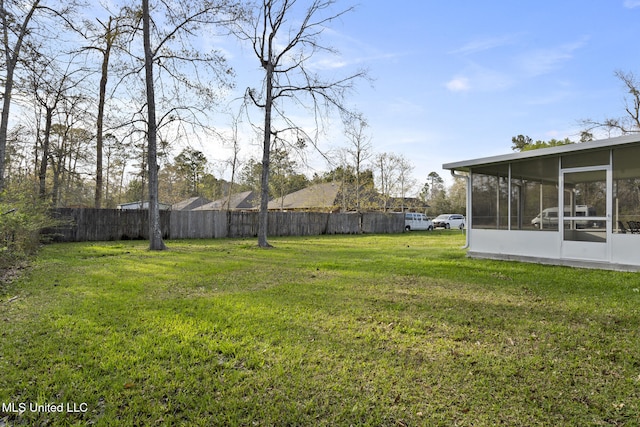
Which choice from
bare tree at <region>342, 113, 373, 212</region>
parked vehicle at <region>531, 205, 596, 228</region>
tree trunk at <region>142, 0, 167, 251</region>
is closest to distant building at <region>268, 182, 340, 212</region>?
bare tree at <region>342, 113, 373, 212</region>

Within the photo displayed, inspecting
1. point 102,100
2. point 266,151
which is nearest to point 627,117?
point 266,151

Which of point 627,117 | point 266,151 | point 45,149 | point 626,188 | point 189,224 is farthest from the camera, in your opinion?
point 627,117

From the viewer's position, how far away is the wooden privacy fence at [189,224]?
14.3 m

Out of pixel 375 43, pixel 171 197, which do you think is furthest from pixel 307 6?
pixel 171 197

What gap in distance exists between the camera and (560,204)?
840 centimetres

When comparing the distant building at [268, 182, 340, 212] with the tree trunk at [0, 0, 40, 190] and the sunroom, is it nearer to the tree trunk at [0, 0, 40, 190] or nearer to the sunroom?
the sunroom

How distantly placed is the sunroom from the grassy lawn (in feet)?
6.72

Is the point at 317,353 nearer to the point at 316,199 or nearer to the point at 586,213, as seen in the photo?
the point at 586,213

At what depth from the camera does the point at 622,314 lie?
172 inches

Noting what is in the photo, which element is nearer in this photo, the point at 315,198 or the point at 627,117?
the point at 627,117

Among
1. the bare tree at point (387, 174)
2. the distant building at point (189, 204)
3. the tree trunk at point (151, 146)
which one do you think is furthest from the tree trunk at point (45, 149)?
the distant building at point (189, 204)

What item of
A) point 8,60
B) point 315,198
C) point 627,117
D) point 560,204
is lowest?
point 560,204

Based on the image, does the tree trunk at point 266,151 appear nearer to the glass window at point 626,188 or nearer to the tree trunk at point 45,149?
the tree trunk at point 45,149

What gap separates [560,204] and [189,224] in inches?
592
